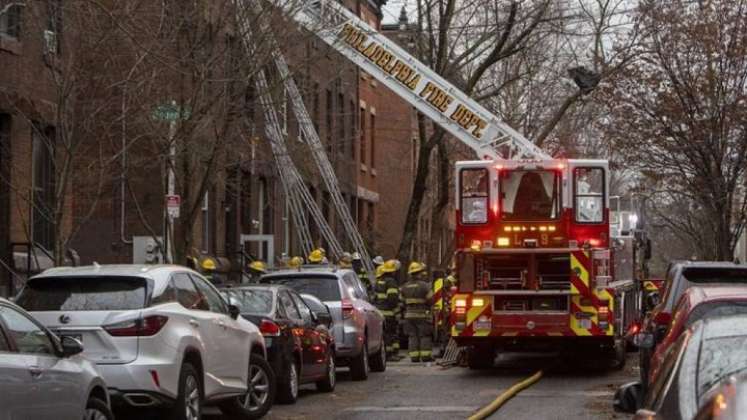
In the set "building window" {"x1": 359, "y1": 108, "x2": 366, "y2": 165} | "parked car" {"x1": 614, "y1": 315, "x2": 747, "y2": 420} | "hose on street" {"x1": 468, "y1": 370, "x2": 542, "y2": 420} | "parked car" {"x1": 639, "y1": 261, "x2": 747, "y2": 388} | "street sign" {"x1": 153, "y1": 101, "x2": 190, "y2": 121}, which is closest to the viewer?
"parked car" {"x1": 614, "y1": 315, "x2": 747, "y2": 420}

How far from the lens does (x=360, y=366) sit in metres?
19.6

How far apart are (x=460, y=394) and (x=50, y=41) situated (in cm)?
686

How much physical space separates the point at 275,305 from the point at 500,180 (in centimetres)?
642

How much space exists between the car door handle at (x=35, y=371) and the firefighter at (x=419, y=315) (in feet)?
45.1

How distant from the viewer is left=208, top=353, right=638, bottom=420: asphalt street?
14938 mm

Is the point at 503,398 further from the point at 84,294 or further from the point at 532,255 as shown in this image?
the point at 84,294

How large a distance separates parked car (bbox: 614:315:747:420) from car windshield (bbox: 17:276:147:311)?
20.3 feet

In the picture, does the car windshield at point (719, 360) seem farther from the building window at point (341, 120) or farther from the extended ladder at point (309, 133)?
the building window at point (341, 120)

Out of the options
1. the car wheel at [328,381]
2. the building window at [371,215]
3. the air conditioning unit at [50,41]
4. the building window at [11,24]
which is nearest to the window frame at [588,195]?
the car wheel at [328,381]

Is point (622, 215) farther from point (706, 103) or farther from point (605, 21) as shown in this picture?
point (605, 21)

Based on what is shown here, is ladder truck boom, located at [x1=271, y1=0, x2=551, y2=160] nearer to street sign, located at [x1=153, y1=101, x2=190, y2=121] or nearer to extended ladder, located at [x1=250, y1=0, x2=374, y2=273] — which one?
extended ladder, located at [x1=250, y1=0, x2=374, y2=273]

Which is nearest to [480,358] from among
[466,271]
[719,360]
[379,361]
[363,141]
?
[379,361]

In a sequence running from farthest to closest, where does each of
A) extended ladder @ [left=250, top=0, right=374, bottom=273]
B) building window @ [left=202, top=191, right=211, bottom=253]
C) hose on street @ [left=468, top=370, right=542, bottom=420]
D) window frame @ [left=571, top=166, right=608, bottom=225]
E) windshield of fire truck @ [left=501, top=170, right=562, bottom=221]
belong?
1. building window @ [left=202, top=191, right=211, bottom=253]
2. windshield of fire truck @ [left=501, top=170, right=562, bottom=221]
3. window frame @ [left=571, top=166, right=608, bottom=225]
4. extended ladder @ [left=250, top=0, right=374, bottom=273]
5. hose on street @ [left=468, top=370, right=542, bottom=420]

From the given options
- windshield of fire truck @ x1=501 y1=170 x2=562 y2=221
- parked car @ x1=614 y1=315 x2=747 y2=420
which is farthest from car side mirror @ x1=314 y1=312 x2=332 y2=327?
parked car @ x1=614 y1=315 x2=747 y2=420
